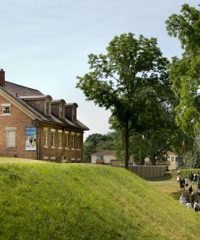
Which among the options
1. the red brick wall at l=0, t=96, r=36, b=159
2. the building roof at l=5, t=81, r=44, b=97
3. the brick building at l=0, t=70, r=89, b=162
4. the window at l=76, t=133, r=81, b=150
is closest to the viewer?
the brick building at l=0, t=70, r=89, b=162

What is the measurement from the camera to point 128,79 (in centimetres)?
5347

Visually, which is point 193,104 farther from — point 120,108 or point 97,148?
point 97,148

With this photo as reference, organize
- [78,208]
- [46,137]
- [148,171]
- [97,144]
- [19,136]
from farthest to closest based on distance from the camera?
[97,144] → [148,171] → [46,137] → [19,136] → [78,208]

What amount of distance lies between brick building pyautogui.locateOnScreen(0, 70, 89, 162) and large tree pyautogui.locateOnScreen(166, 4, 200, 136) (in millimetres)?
16434

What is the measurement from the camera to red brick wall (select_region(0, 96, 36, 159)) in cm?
5084

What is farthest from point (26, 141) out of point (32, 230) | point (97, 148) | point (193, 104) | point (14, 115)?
point (97, 148)

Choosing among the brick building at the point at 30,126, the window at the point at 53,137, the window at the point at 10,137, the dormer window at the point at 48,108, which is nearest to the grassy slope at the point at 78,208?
the brick building at the point at 30,126

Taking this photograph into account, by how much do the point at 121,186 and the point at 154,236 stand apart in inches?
208

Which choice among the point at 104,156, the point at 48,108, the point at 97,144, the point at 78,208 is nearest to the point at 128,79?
the point at 48,108

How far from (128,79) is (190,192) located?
14.8 meters

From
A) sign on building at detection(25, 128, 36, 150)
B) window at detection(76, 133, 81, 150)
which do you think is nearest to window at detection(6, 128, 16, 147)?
sign on building at detection(25, 128, 36, 150)

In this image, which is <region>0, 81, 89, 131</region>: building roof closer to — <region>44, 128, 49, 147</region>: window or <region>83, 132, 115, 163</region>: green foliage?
<region>44, 128, 49, 147</region>: window

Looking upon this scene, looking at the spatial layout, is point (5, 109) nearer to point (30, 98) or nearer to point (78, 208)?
point (30, 98)

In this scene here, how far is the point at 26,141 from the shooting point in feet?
167
